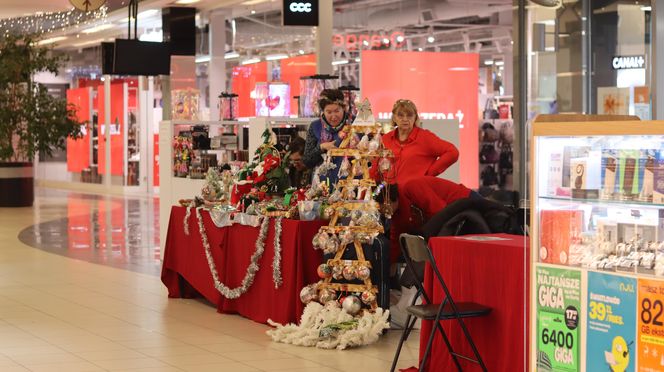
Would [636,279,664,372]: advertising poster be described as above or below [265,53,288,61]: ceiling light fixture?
below

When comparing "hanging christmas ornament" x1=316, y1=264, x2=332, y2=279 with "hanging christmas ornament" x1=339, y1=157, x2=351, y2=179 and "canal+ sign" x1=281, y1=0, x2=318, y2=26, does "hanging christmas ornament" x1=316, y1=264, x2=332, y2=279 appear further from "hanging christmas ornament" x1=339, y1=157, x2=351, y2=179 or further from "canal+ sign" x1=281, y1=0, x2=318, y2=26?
"canal+ sign" x1=281, y1=0, x2=318, y2=26

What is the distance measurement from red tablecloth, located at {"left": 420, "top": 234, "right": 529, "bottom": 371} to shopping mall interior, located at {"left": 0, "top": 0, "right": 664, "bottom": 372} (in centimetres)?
1

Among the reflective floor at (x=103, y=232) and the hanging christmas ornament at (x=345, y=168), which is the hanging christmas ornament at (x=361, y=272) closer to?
the hanging christmas ornament at (x=345, y=168)

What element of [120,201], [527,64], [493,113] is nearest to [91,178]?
[120,201]

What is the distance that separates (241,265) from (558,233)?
13.2 feet

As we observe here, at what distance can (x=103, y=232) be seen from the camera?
15211 mm

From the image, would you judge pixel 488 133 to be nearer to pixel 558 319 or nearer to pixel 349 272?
pixel 349 272

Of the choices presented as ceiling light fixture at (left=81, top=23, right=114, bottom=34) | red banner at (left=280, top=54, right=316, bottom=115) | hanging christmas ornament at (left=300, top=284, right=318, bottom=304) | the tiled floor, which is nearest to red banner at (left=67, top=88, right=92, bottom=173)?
ceiling light fixture at (left=81, top=23, right=114, bottom=34)

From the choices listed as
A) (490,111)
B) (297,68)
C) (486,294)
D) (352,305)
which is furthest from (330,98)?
(490,111)

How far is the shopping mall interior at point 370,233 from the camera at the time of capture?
4223 mm

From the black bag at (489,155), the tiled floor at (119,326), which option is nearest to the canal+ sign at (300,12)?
the tiled floor at (119,326)

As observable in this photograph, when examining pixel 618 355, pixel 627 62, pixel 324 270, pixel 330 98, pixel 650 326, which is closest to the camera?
pixel 650 326

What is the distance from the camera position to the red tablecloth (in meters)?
5.21

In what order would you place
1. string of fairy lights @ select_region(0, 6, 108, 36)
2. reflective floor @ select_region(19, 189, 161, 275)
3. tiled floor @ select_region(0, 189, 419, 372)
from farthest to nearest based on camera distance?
string of fairy lights @ select_region(0, 6, 108, 36), reflective floor @ select_region(19, 189, 161, 275), tiled floor @ select_region(0, 189, 419, 372)
